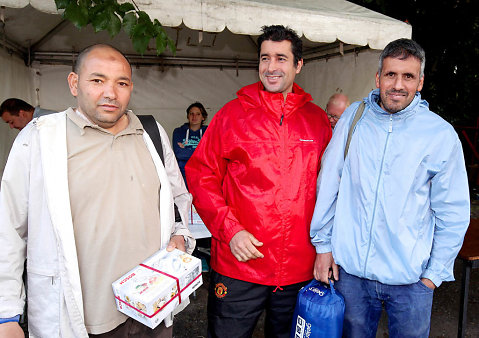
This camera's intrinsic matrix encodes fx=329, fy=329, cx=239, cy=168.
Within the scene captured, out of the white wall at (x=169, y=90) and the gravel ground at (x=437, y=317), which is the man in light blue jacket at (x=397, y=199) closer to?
the gravel ground at (x=437, y=317)

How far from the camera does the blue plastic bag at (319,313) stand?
5.35 feet

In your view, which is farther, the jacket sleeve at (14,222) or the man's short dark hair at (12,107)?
the man's short dark hair at (12,107)

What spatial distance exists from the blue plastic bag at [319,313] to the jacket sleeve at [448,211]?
456 millimetres

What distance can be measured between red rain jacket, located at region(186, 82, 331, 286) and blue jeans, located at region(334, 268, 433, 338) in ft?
0.80

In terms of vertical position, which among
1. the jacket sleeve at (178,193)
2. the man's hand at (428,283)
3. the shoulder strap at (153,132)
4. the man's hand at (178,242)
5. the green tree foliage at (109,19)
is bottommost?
the man's hand at (428,283)

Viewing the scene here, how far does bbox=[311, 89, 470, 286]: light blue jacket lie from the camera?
5.08 ft

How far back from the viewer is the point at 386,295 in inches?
64.7

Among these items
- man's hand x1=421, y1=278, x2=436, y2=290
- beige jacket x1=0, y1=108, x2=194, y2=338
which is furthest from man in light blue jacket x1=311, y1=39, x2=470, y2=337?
beige jacket x1=0, y1=108, x2=194, y2=338

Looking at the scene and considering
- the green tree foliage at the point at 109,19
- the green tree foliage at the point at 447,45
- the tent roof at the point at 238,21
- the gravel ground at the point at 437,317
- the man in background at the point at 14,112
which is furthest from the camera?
the green tree foliage at the point at 447,45

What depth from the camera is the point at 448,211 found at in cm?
158

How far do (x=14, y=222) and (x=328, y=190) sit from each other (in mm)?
1384

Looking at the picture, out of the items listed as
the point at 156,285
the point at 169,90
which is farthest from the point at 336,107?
the point at 169,90

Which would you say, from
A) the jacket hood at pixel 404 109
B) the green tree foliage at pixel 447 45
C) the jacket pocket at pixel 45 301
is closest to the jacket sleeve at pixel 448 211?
the jacket hood at pixel 404 109

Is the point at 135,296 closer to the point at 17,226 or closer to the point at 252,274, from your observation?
the point at 17,226
